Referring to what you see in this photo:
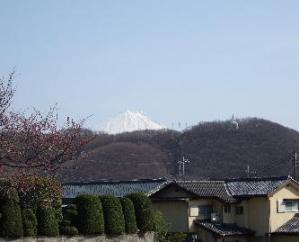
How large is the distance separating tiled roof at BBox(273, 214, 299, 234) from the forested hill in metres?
55.7

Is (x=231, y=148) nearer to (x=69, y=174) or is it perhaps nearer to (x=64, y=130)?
(x=69, y=174)

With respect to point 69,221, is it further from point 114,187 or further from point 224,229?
point 114,187

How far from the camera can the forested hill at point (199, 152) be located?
100625 mm

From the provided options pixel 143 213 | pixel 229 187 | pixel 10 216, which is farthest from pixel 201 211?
pixel 10 216

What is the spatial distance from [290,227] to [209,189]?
4638 mm

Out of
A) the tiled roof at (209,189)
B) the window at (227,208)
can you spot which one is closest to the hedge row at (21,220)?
the tiled roof at (209,189)

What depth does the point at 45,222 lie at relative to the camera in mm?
20703

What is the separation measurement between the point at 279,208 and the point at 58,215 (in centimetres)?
1814

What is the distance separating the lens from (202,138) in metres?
123

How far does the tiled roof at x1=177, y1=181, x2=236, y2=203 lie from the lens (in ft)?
119

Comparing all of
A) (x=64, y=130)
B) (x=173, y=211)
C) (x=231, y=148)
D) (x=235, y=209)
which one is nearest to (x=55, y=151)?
(x=64, y=130)

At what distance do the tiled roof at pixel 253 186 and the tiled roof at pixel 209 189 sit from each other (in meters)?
0.42

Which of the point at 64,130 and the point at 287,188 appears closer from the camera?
the point at 64,130

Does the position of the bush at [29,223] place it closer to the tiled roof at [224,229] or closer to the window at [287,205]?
the tiled roof at [224,229]
